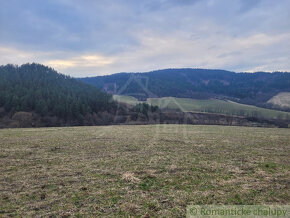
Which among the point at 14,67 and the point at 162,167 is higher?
the point at 14,67

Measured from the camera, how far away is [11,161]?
41.7ft

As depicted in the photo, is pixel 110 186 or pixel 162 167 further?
pixel 162 167

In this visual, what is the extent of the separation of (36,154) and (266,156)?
18666 mm

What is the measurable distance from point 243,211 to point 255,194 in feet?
5.83

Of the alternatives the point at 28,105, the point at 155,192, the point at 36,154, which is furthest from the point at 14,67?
the point at 155,192

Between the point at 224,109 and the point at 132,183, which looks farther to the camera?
the point at 224,109

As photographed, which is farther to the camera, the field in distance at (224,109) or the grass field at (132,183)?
the field in distance at (224,109)

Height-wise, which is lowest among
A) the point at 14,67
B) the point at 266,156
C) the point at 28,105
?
the point at 266,156

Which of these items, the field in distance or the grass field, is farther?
the field in distance

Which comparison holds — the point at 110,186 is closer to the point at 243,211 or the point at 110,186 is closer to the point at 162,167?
the point at 162,167

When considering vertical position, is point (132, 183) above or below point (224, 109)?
above

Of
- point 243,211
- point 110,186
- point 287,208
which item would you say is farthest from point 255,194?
point 110,186

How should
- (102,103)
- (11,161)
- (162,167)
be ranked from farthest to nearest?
(102,103) → (11,161) → (162,167)

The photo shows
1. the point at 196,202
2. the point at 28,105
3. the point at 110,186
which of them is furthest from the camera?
the point at 28,105
